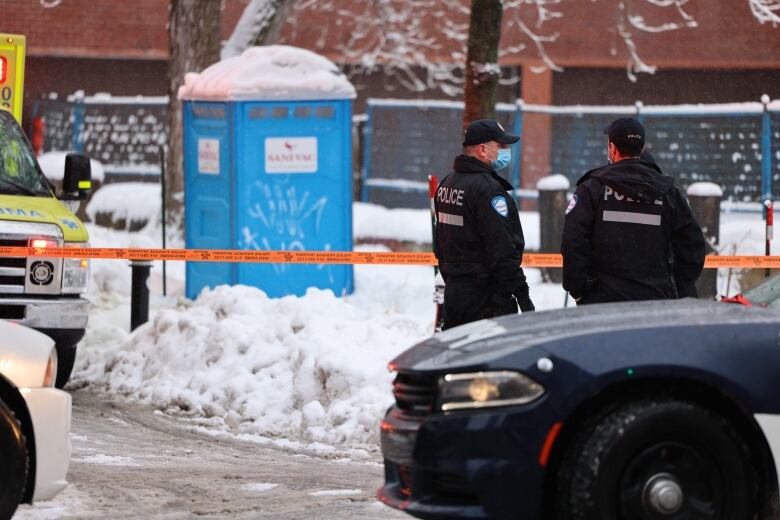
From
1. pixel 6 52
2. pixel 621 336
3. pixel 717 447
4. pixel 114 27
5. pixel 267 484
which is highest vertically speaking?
pixel 114 27

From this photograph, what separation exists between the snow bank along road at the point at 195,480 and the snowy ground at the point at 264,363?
19.1 inches

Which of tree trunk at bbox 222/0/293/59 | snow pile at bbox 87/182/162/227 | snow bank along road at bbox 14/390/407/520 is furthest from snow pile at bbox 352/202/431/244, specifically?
snow bank along road at bbox 14/390/407/520

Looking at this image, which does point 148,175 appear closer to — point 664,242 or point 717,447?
point 664,242

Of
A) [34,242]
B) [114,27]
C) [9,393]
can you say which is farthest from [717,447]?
[114,27]

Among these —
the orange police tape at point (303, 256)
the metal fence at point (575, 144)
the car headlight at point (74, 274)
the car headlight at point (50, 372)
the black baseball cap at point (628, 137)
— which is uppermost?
the metal fence at point (575, 144)

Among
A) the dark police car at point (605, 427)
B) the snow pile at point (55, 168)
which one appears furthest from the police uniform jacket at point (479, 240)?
the snow pile at point (55, 168)

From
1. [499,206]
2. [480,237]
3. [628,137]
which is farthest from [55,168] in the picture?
[628,137]

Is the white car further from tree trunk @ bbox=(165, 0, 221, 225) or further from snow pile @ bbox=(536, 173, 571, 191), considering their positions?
tree trunk @ bbox=(165, 0, 221, 225)

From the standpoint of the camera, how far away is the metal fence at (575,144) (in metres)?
18.9

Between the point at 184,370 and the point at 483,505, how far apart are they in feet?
19.8

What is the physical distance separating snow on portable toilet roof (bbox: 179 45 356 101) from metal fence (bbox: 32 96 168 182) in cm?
1182

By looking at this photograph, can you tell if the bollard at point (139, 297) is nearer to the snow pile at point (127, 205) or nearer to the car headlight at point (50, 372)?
the car headlight at point (50, 372)

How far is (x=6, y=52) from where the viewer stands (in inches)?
508

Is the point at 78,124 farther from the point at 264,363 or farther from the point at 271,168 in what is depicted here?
the point at 264,363
